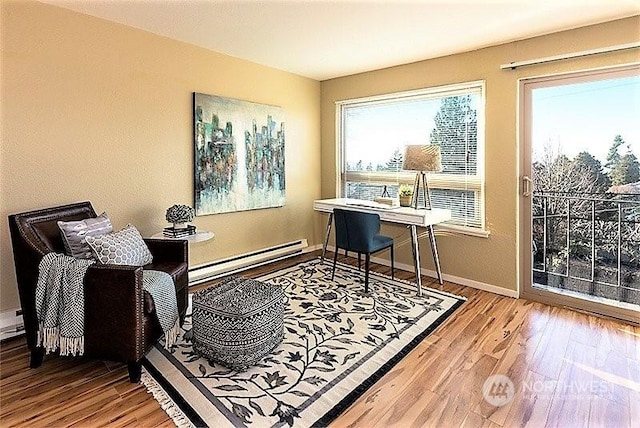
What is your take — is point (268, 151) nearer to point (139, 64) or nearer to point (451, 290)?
point (139, 64)

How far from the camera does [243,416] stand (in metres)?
1.83

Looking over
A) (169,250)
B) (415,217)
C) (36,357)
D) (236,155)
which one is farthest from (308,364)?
(236,155)

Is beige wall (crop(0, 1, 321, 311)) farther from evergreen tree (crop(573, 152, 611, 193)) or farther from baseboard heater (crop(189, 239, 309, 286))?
evergreen tree (crop(573, 152, 611, 193))

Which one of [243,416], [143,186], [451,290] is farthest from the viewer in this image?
[451,290]

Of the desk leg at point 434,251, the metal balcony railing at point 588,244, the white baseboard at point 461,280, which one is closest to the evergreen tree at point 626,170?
the metal balcony railing at point 588,244

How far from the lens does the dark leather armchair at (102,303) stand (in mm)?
2039

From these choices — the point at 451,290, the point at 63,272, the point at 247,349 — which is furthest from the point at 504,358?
the point at 63,272

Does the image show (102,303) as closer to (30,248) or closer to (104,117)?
(30,248)

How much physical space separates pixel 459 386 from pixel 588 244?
1.99 meters

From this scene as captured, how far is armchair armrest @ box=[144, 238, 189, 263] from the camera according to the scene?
2.79 m

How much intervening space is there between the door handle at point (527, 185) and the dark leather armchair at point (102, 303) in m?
3.19

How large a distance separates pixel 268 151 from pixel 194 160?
943mm

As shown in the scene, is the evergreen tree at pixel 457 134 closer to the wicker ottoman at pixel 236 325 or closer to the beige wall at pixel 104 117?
the beige wall at pixel 104 117

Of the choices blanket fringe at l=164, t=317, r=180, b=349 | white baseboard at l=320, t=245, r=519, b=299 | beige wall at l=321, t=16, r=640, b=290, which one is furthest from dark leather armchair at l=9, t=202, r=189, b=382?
beige wall at l=321, t=16, r=640, b=290
